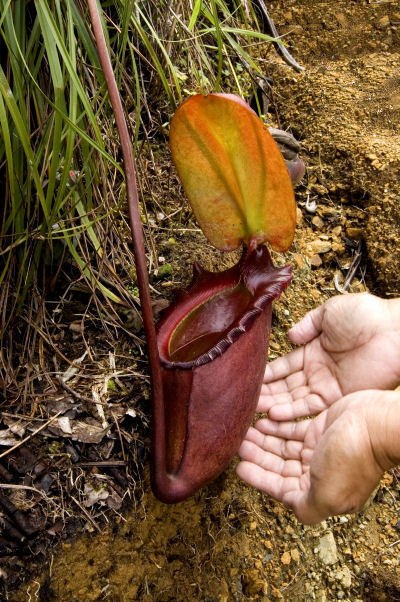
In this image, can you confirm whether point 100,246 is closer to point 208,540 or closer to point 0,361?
point 0,361

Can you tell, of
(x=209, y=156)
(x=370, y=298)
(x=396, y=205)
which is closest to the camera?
(x=209, y=156)

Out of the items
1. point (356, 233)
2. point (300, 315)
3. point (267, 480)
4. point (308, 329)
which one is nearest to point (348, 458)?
point (267, 480)

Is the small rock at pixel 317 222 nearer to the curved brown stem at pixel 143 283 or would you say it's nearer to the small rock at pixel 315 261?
the small rock at pixel 315 261

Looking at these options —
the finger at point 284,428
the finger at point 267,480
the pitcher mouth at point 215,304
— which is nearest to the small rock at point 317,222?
the pitcher mouth at point 215,304

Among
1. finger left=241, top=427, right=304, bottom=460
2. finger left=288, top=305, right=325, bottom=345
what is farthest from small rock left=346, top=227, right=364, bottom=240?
finger left=241, top=427, right=304, bottom=460

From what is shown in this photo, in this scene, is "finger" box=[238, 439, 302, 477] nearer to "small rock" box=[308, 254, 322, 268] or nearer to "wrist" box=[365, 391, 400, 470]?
"wrist" box=[365, 391, 400, 470]

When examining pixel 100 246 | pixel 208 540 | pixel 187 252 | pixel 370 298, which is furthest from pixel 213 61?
pixel 208 540

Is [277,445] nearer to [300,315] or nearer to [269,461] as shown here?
[269,461]
